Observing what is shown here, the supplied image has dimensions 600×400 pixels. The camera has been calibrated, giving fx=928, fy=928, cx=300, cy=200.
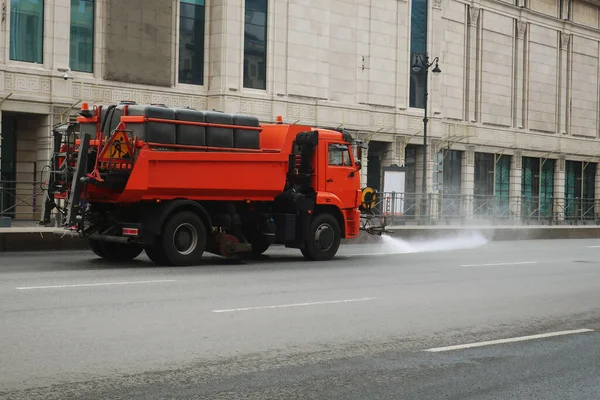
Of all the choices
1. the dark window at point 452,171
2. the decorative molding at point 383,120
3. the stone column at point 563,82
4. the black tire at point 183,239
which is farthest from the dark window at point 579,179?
the black tire at point 183,239

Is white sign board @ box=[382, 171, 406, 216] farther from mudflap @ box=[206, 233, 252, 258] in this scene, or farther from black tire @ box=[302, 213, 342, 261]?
mudflap @ box=[206, 233, 252, 258]

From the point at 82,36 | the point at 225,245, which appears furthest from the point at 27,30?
the point at 225,245

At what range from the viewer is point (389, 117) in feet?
156

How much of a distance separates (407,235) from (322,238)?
11.8m

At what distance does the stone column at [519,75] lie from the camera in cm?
5762

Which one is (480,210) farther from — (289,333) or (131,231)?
(289,333)

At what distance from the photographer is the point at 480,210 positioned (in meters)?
40.8

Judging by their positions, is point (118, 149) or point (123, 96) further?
point (123, 96)

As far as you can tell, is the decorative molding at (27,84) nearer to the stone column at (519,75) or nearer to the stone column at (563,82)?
the stone column at (519,75)

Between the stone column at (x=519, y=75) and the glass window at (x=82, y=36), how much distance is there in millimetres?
30955

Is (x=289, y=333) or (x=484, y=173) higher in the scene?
(x=484, y=173)

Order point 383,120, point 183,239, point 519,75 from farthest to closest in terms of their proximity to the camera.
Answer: point 519,75 → point 383,120 → point 183,239

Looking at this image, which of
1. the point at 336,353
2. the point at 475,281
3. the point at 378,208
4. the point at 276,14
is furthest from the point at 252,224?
the point at 276,14

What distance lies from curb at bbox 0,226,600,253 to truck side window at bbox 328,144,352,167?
612 cm
